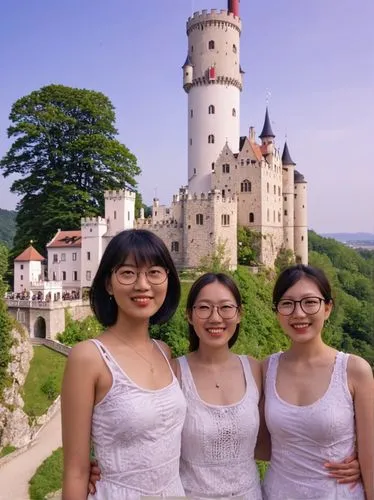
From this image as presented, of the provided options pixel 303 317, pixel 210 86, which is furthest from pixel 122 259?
pixel 210 86

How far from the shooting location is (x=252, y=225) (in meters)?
31.5

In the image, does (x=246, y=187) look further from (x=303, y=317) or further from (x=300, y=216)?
(x=303, y=317)

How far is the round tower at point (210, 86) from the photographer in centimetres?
3406

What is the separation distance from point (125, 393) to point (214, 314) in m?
0.90

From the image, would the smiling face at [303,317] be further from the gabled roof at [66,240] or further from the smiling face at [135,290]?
the gabled roof at [66,240]

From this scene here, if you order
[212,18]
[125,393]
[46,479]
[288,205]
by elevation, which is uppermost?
[212,18]

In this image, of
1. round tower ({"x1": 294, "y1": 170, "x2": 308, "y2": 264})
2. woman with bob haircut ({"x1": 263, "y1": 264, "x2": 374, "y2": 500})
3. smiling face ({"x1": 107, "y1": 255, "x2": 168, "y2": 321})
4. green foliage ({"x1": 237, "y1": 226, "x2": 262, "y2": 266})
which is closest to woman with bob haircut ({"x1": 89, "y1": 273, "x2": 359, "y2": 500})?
woman with bob haircut ({"x1": 263, "y1": 264, "x2": 374, "y2": 500})

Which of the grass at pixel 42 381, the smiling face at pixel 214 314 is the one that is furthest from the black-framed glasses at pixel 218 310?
the grass at pixel 42 381

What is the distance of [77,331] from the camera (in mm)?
24047

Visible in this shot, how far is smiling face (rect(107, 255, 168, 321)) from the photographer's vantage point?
3084 millimetres

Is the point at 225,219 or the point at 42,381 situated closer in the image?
the point at 42,381

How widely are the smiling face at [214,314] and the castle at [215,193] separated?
2392 centimetres

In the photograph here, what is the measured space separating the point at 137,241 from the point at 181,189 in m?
29.7

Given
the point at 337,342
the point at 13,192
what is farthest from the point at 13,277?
the point at 337,342
